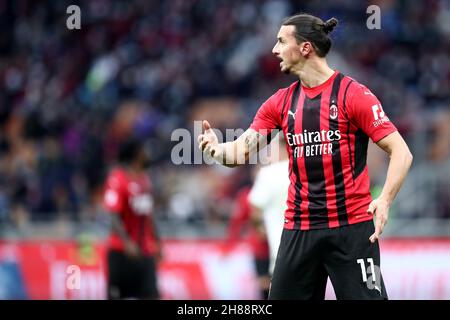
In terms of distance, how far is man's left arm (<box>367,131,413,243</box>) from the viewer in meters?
5.42

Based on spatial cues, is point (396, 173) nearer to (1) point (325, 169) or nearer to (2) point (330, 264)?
(1) point (325, 169)

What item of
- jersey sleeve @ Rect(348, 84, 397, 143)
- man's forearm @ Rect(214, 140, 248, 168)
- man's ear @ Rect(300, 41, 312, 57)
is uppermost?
man's ear @ Rect(300, 41, 312, 57)

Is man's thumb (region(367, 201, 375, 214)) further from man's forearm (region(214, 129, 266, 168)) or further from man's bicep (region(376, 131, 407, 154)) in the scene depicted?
man's forearm (region(214, 129, 266, 168))

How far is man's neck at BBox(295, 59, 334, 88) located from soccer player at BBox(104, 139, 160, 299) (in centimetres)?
413

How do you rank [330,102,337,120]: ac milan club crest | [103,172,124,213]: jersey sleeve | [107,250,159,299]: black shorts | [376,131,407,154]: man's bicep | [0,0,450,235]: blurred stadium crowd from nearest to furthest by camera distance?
1. [376,131,407,154]: man's bicep
2. [330,102,337,120]: ac milan club crest
3. [107,250,159,299]: black shorts
4. [103,172,124,213]: jersey sleeve
5. [0,0,450,235]: blurred stadium crowd

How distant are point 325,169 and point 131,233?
4.31 m

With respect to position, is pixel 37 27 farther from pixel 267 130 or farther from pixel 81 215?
pixel 267 130

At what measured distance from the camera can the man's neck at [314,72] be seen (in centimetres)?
589

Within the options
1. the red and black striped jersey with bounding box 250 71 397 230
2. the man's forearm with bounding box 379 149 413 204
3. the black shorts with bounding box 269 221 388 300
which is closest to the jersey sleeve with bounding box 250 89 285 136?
the red and black striped jersey with bounding box 250 71 397 230

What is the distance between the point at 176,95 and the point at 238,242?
467 cm

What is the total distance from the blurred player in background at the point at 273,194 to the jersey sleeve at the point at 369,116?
254cm

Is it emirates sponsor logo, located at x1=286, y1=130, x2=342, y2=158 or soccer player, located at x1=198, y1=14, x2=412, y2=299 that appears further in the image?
emirates sponsor logo, located at x1=286, y1=130, x2=342, y2=158

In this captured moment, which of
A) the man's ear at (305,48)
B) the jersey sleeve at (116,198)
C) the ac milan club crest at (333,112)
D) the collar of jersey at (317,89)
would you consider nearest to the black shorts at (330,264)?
the ac milan club crest at (333,112)
